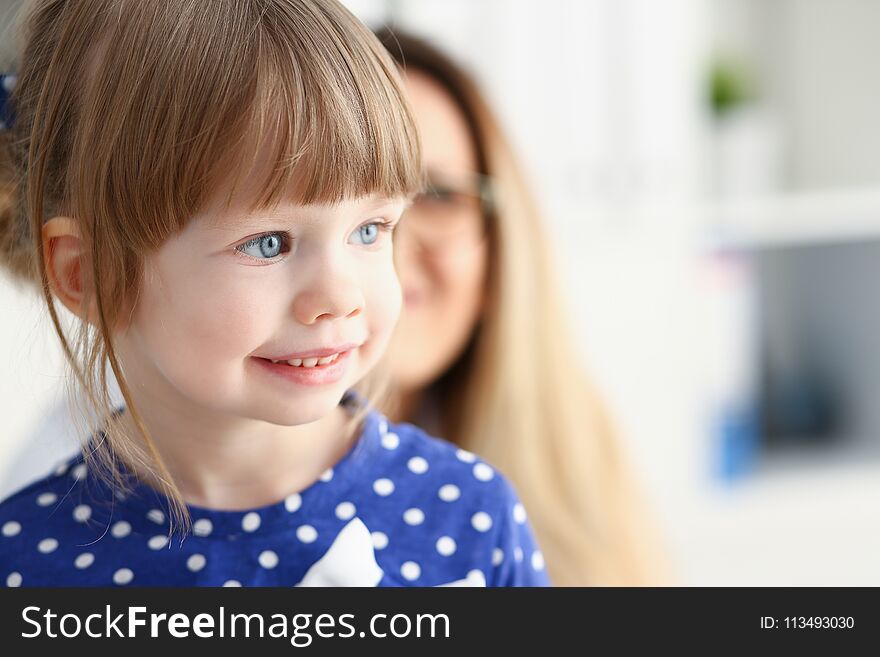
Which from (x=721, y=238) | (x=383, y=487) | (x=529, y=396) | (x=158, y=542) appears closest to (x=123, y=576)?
(x=158, y=542)

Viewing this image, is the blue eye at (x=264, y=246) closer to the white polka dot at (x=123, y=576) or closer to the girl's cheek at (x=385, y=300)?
the girl's cheek at (x=385, y=300)

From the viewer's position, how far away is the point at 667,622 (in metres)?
0.44

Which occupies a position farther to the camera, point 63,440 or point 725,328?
point 725,328

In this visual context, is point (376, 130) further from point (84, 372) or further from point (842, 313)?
point (842, 313)

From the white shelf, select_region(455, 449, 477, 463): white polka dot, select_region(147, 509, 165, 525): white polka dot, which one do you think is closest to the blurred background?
the white shelf

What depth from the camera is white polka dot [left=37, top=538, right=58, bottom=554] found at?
458 millimetres

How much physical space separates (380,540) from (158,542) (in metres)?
0.10

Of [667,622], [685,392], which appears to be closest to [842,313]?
[685,392]

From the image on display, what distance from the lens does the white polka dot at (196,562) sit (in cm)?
45

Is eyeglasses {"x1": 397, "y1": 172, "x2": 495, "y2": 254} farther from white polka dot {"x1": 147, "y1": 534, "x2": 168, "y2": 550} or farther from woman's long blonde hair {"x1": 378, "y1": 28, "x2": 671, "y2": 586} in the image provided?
white polka dot {"x1": 147, "y1": 534, "x2": 168, "y2": 550}

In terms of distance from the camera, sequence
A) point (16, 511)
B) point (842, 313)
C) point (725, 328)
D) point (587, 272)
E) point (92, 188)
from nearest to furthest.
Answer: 1. point (92, 188)
2. point (16, 511)
3. point (587, 272)
4. point (725, 328)
5. point (842, 313)

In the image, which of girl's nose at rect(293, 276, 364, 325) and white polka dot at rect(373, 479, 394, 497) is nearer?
girl's nose at rect(293, 276, 364, 325)

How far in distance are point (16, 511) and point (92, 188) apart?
0.62ft

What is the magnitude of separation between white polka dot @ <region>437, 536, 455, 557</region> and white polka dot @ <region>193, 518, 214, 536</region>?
11cm
